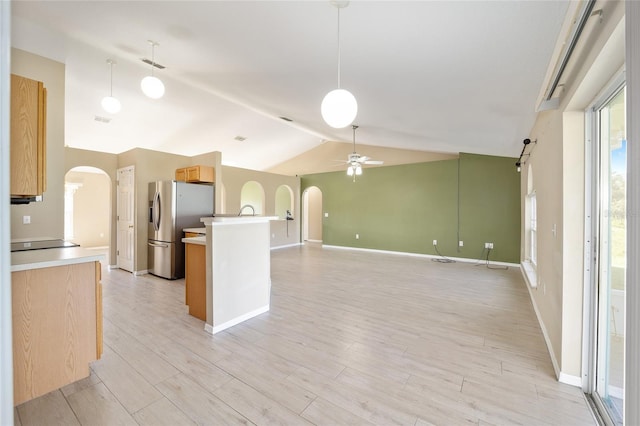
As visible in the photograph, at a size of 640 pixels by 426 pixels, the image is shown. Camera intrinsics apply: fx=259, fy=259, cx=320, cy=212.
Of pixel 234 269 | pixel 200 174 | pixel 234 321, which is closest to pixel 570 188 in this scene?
pixel 234 269

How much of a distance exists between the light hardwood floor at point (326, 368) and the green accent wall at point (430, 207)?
8.83ft

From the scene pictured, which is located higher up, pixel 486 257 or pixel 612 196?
pixel 612 196

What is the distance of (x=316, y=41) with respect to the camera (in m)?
2.10

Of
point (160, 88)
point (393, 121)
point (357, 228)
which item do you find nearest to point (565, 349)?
point (393, 121)

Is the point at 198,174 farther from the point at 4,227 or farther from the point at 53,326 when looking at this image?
the point at 4,227

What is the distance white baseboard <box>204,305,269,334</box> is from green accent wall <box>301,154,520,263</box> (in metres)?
5.18

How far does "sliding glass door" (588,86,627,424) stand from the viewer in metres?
1.63

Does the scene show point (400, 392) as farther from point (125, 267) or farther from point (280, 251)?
point (280, 251)

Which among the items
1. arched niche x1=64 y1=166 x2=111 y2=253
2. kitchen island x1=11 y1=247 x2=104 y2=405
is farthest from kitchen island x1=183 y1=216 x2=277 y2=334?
arched niche x1=64 y1=166 x2=111 y2=253

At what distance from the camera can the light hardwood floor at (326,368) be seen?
162 cm

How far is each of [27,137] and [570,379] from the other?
4090mm

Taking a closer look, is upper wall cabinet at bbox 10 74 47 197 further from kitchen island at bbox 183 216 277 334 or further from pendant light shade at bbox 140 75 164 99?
kitchen island at bbox 183 216 277 334

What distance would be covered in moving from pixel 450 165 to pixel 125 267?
7720mm

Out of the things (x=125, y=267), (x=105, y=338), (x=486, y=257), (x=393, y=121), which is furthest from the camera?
(x=486, y=257)
